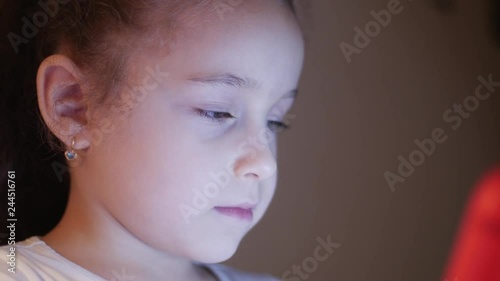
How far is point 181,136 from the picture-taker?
1.47 feet

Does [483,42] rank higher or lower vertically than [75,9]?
lower

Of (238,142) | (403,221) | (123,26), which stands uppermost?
(123,26)

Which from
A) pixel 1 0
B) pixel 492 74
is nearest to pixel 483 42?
pixel 492 74

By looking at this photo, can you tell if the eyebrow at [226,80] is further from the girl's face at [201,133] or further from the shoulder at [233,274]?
the shoulder at [233,274]

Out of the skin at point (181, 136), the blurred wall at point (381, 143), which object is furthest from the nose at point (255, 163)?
the blurred wall at point (381, 143)

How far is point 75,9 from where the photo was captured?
0.48 meters

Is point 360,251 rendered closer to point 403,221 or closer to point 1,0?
point 403,221

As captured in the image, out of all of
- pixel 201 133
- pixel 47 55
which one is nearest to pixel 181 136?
pixel 201 133

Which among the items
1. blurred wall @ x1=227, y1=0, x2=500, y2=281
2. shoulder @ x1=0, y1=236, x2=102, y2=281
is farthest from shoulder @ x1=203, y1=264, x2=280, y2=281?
shoulder @ x1=0, y1=236, x2=102, y2=281

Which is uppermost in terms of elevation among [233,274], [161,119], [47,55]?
[47,55]

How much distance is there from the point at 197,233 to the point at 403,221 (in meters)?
0.20

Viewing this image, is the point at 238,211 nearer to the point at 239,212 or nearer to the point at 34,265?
the point at 239,212

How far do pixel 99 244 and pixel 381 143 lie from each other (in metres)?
0.26

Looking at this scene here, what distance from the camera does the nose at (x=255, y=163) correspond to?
18.1 inches
